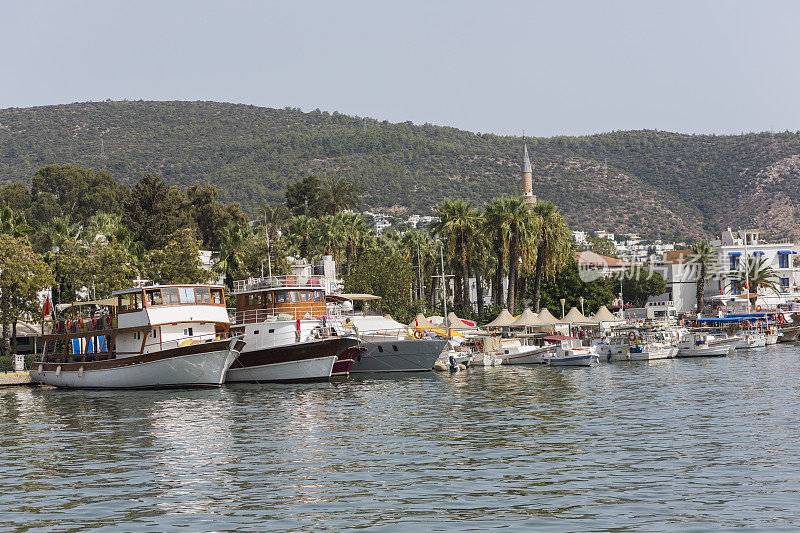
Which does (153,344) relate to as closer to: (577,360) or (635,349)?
(577,360)

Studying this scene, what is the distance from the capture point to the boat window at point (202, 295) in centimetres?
5359

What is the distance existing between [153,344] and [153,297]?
2926mm

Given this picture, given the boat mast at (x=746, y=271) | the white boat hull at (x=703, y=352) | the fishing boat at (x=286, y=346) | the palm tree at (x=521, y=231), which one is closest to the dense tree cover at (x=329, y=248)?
the palm tree at (x=521, y=231)

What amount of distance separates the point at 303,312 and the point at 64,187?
102004 millimetres

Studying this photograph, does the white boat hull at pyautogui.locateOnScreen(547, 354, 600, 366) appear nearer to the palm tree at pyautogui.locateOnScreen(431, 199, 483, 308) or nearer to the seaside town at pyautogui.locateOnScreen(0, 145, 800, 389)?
the seaside town at pyautogui.locateOnScreen(0, 145, 800, 389)

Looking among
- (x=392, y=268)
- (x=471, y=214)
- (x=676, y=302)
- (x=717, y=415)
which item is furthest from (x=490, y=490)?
(x=676, y=302)

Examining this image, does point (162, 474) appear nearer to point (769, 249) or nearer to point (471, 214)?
point (471, 214)

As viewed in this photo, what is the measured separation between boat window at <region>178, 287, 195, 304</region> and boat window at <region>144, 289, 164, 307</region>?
115 cm

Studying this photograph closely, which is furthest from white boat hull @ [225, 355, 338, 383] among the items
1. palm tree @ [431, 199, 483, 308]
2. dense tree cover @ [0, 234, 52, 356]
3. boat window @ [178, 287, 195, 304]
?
palm tree @ [431, 199, 483, 308]

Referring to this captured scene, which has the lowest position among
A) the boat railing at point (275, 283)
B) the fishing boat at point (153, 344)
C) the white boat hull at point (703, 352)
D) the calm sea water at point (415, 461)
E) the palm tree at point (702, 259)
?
the white boat hull at point (703, 352)

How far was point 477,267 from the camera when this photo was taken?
317 ft

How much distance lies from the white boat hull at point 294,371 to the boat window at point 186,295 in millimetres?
5152

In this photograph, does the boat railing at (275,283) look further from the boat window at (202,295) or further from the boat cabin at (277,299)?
the boat window at (202,295)

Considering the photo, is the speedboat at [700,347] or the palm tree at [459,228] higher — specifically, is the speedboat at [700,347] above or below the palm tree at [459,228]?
below
